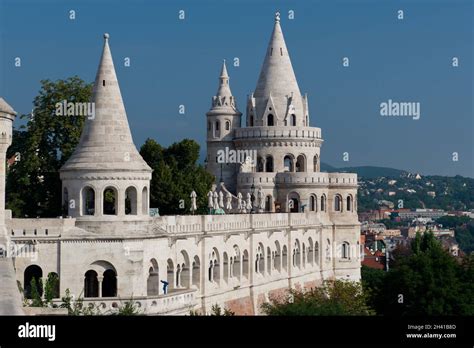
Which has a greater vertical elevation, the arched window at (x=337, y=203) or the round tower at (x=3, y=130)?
the round tower at (x=3, y=130)

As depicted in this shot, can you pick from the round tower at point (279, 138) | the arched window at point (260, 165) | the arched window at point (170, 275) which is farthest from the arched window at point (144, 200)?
the arched window at point (260, 165)

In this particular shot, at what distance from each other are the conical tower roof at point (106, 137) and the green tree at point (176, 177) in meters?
18.9

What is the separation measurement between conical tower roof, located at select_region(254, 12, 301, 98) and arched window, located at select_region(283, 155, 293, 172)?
3.96 metres

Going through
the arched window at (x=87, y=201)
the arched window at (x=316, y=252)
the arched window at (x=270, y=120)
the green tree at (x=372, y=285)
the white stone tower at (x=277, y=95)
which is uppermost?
the white stone tower at (x=277, y=95)

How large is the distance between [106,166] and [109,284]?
4.02 m

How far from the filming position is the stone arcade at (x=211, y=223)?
4044cm

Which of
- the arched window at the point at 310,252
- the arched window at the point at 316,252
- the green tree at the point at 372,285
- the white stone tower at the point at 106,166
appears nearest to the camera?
the white stone tower at the point at 106,166

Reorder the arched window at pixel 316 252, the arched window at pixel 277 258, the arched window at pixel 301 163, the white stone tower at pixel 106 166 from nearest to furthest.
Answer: the white stone tower at pixel 106 166
the arched window at pixel 277 258
the arched window at pixel 316 252
the arched window at pixel 301 163

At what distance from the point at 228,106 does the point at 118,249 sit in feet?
119

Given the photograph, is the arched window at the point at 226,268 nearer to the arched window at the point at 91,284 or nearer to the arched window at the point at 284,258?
the arched window at the point at 284,258

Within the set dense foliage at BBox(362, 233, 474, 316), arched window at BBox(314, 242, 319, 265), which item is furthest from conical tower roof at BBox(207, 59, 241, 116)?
dense foliage at BBox(362, 233, 474, 316)

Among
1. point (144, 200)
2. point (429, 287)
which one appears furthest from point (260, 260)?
point (144, 200)

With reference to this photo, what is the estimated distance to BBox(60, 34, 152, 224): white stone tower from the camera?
41.5 metres

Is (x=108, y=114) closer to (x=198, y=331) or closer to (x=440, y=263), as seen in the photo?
(x=198, y=331)
